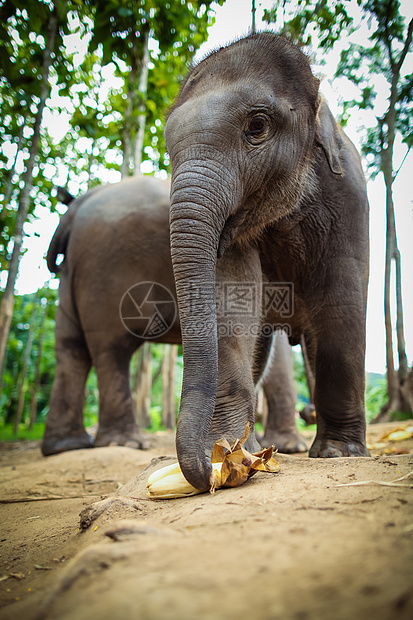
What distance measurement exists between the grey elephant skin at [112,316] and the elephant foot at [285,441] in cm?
1

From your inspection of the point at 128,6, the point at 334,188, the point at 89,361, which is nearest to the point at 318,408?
the point at 334,188

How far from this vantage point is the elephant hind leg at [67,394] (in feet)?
19.2

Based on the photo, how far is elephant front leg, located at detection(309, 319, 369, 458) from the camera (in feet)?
11.0

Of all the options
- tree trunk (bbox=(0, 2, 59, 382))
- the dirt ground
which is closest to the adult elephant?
the dirt ground

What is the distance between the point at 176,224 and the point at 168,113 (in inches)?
49.0

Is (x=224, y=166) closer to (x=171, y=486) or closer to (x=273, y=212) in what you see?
(x=273, y=212)

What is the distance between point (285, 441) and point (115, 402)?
2.03 m

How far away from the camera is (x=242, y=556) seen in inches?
43.9

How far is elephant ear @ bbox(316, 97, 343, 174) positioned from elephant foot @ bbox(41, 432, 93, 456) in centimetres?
435

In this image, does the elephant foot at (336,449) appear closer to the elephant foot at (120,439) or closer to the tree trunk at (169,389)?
the elephant foot at (120,439)

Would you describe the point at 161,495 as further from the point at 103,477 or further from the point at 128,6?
the point at 128,6

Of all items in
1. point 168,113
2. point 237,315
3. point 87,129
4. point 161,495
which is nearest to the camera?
point 161,495

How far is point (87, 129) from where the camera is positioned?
10.4m

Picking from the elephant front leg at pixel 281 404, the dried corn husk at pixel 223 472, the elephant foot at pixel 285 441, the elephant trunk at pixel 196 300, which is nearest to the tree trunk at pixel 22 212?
the elephant front leg at pixel 281 404
